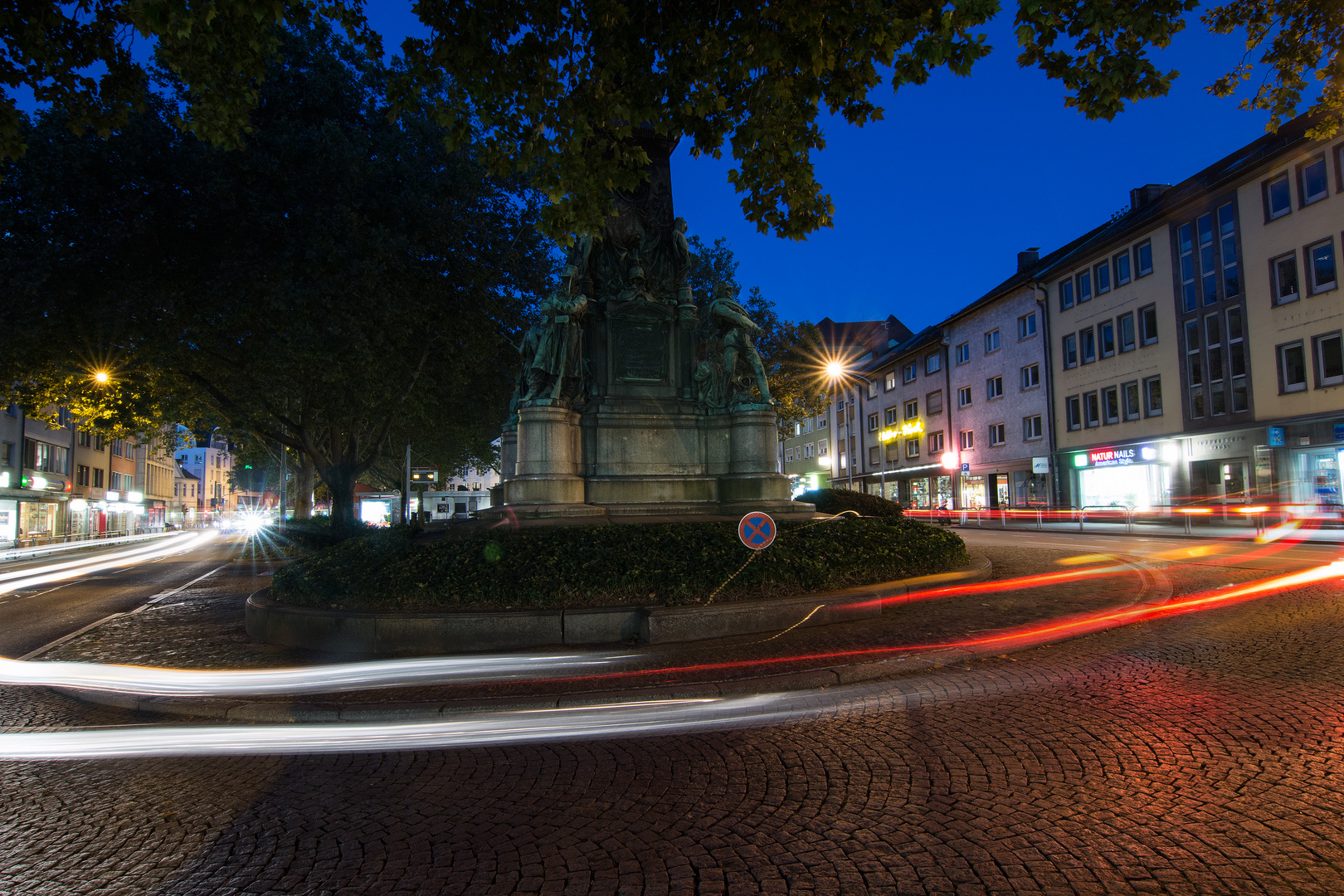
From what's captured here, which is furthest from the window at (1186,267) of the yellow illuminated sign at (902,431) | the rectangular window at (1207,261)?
the yellow illuminated sign at (902,431)

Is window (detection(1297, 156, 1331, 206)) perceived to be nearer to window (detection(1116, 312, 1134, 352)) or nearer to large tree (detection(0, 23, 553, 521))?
window (detection(1116, 312, 1134, 352))

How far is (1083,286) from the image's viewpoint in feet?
115

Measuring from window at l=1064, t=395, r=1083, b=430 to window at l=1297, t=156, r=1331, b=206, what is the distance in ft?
43.0

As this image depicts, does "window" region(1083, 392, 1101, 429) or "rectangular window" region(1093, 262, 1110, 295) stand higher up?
"rectangular window" region(1093, 262, 1110, 295)

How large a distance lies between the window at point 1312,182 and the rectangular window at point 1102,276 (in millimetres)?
9268

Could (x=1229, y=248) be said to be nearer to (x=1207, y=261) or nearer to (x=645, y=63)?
(x=1207, y=261)

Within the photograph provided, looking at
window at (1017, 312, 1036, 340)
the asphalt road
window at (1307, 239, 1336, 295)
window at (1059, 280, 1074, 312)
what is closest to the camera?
the asphalt road

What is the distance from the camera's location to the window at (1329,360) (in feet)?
75.7

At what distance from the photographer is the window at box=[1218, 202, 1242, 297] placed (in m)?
26.9

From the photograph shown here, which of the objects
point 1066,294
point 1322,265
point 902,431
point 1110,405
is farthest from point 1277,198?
point 902,431

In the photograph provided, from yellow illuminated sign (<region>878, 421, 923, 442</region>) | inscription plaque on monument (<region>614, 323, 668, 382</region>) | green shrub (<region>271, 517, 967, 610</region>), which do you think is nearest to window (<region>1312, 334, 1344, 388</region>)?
green shrub (<region>271, 517, 967, 610</region>)

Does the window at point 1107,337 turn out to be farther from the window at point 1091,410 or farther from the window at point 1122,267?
the window at point 1091,410

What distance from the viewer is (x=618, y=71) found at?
7148 mm

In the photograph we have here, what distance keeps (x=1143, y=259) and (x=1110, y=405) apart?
22.0 feet
